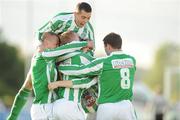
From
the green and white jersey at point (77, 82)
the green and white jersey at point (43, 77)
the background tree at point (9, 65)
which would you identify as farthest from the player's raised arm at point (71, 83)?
the background tree at point (9, 65)

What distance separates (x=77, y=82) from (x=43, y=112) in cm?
62

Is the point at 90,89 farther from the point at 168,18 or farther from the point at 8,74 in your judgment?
the point at 8,74

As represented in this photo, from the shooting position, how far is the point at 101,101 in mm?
12438

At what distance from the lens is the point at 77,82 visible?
40.4ft

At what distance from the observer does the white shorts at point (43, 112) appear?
12375 mm

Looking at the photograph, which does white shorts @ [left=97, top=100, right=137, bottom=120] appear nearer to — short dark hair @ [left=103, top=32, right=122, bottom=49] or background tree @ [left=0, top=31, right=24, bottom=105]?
short dark hair @ [left=103, top=32, right=122, bottom=49]

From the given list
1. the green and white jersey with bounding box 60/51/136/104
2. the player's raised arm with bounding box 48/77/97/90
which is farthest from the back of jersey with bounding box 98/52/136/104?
the player's raised arm with bounding box 48/77/97/90

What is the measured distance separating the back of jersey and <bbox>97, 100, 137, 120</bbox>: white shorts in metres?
0.06

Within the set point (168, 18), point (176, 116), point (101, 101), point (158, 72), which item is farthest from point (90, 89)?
point (158, 72)

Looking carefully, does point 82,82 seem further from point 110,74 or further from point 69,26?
point 69,26

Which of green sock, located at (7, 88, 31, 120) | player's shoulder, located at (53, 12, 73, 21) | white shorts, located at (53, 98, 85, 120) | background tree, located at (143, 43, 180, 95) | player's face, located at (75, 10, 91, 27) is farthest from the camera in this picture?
background tree, located at (143, 43, 180, 95)

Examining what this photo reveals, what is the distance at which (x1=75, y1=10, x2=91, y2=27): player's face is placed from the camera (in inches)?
498

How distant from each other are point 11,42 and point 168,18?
1418cm

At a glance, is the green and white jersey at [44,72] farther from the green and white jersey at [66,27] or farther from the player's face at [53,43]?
the green and white jersey at [66,27]
